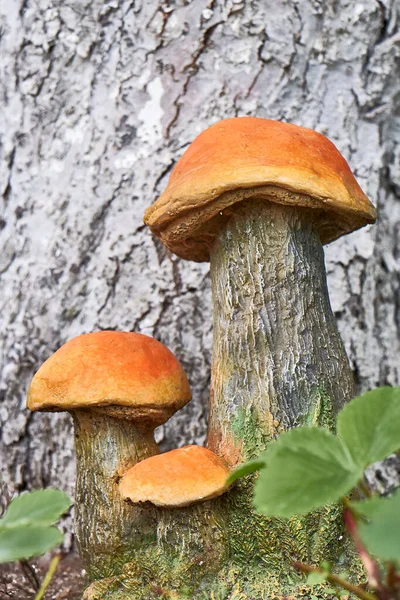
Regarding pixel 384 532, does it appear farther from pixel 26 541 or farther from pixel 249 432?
pixel 249 432

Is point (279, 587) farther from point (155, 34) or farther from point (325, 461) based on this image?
point (155, 34)

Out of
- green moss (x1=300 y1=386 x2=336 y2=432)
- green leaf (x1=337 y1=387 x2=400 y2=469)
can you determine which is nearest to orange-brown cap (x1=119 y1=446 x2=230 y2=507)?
green moss (x1=300 y1=386 x2=336 y2=432)

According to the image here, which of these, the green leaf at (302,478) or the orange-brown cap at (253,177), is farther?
the orange-brown cap at (253,177)

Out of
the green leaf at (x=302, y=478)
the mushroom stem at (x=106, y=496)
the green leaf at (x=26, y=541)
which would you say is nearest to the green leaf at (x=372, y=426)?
the green leaf at (x=302, y=478)

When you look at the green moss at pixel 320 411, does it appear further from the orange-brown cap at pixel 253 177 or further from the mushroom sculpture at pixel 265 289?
the orange-brown cap at pixel 253 177

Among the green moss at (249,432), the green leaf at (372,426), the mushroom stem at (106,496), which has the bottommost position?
the mushroom stem at (106,496)

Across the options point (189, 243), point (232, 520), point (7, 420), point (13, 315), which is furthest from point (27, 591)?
point (189, 243)

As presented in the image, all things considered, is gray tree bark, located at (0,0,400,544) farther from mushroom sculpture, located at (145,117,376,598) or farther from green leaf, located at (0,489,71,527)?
green leaf, located at (0,489,71,527)

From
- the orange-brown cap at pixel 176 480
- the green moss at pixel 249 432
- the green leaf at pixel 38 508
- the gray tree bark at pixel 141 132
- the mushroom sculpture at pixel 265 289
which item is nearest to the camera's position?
the green leaf at pixel 38 508
